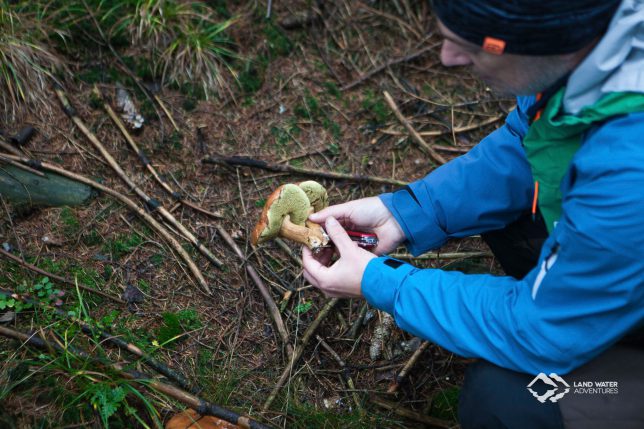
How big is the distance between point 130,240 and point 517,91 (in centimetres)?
218

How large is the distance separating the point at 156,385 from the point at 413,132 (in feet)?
7.78

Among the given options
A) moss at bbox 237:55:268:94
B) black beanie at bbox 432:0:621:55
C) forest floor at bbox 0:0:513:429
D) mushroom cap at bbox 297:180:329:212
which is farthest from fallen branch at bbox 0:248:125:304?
black beanie at bbox 432:0:621:55

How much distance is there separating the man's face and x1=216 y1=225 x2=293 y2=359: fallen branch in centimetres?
161

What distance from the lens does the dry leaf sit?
7.53 feet

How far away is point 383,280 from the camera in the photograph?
2.07m

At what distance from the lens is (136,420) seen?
2.33 metres

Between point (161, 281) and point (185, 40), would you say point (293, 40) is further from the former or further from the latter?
point (161, 281)

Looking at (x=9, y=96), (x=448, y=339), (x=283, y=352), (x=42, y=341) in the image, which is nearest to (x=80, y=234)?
(x=42, y=341)

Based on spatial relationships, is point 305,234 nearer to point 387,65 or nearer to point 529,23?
point 529,23

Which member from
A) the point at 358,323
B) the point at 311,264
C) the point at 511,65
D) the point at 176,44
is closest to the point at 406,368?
the point at 358,323

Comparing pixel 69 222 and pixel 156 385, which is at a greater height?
pixel 69 222

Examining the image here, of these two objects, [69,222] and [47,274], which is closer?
[47,274]

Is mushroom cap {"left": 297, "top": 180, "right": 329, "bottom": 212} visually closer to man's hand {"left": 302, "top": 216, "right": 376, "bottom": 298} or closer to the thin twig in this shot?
man's hand {"left": 302, "top": 216, "right": 376, "bottom": 298}

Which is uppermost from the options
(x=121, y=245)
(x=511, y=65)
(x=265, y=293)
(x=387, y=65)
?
(x=511, y=65)
